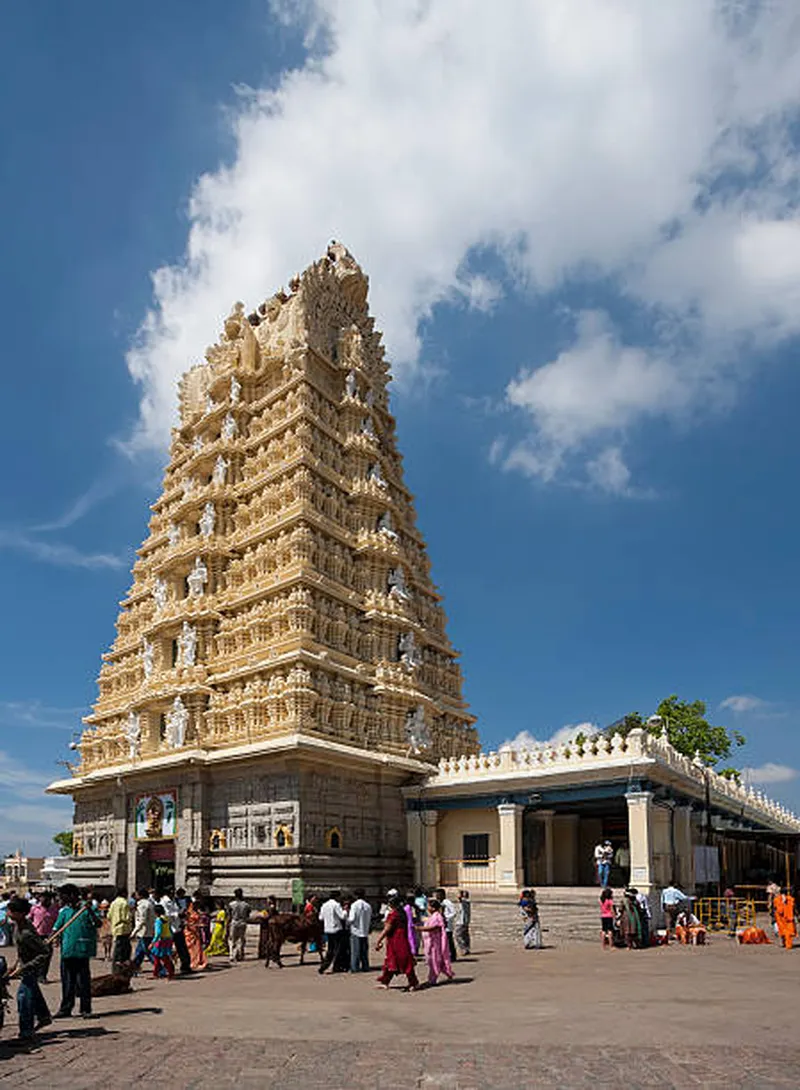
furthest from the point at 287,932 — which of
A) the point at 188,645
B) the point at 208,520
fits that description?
the point at 208,520

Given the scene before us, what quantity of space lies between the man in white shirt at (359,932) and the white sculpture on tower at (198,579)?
21850mm

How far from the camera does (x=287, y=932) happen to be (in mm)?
24141

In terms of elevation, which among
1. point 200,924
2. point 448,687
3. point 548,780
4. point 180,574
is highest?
point 180,574

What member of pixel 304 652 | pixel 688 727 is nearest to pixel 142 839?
pixel 304 652

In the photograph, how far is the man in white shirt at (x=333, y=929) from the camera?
21.4 meters

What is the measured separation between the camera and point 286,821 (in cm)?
3247

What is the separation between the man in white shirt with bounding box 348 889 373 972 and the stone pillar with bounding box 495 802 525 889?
1236 centimetres

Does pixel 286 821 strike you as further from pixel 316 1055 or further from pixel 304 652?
pixel 316 1055

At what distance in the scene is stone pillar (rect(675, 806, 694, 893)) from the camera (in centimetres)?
3392

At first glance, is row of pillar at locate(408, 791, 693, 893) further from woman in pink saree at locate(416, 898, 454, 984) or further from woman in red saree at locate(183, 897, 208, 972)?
woman in red saree at locate(183, 897, 208, 972)

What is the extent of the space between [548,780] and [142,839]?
53.2 ft

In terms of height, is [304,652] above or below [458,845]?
above

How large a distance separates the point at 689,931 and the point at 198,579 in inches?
941

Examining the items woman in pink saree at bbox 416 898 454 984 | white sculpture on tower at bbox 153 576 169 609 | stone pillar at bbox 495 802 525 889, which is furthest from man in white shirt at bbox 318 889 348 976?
white sculpture on tower at bbox 153 576 169 609
